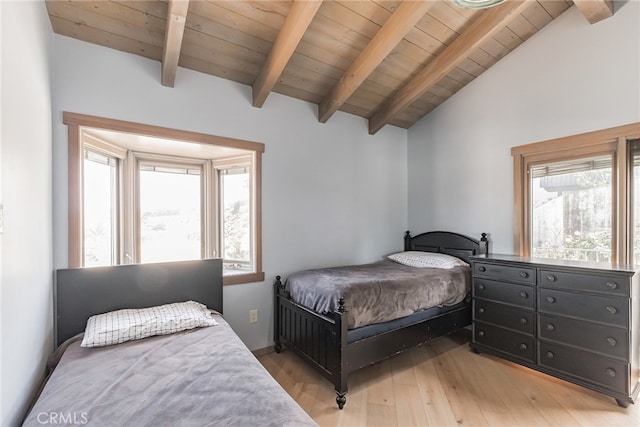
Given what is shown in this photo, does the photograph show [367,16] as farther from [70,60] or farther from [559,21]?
[70,60]

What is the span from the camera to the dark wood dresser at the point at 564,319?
197 centimetres

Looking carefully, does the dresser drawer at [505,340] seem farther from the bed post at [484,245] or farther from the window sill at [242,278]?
the window sill at [242,278]

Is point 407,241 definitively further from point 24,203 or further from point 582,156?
point 24,203

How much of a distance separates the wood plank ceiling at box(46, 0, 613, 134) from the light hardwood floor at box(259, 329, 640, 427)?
245 cm

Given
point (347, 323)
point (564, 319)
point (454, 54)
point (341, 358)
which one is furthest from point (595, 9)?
point (341, 358)

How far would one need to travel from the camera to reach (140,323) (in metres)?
1.74

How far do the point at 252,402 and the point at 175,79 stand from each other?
7.74ft

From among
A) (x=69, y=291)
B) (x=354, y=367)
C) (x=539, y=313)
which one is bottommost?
(x=354, y=367)

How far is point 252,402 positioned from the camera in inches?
43.1

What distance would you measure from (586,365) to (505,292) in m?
0.67

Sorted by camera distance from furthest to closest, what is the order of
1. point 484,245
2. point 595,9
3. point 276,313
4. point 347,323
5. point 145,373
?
point 484,245
point 276,313
point 595,9
point 347,323
point 145,373

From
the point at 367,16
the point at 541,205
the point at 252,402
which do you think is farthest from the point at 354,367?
the point at 367,16

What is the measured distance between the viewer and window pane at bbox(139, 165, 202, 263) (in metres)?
2.82

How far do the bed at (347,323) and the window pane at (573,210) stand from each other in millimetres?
544
